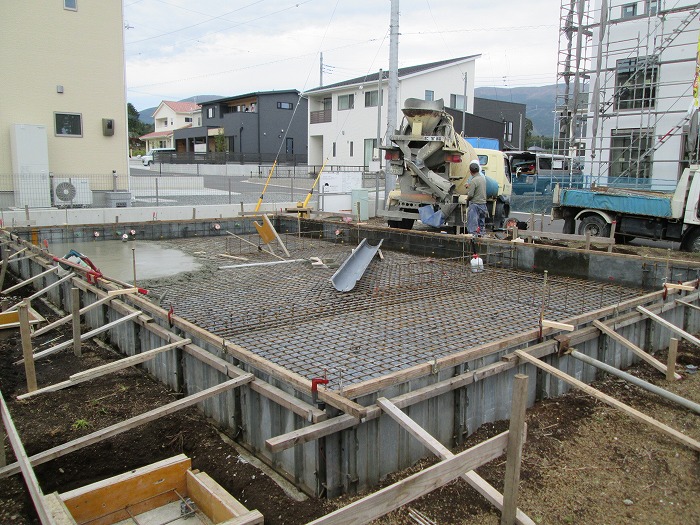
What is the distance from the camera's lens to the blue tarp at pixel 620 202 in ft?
36.5

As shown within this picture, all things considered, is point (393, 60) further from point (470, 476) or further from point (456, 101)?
point (456, 101)

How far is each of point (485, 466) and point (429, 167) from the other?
8.92 metres

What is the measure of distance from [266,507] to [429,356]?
2.04 metres

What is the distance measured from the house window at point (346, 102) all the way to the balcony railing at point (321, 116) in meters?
1.18

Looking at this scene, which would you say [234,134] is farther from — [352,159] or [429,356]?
[429,356]

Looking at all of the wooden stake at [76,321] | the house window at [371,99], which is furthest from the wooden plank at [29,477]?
the house window at [371,99]

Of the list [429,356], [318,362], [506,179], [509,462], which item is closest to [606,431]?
[429,356]

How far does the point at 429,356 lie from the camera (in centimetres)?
A: 508

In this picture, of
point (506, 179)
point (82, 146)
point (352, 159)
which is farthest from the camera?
point (352, 159)

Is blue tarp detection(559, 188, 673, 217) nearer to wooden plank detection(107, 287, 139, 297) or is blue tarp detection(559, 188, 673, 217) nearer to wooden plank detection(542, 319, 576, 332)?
wooden plank detection(542, 319, 576, 332)

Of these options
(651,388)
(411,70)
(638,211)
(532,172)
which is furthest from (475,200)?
(411,70)

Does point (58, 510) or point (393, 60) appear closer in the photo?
point (58, 510)

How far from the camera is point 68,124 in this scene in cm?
1627

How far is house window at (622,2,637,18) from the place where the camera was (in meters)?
16.0
